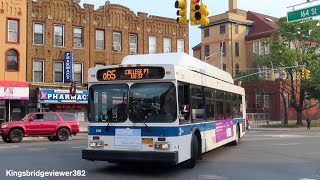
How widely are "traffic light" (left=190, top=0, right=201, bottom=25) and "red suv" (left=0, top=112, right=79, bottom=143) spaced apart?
11628mm

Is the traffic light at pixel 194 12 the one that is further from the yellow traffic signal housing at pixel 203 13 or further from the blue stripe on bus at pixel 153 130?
the blue stripe on bus at pixel 153 130

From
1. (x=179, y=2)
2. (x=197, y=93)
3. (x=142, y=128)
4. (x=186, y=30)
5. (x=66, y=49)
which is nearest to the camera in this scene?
(x=142, y=128)

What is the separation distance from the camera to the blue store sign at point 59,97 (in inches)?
1375

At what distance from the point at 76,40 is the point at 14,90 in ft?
24.9

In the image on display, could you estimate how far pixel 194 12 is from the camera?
17094 millimetres

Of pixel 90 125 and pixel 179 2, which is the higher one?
pixel 179 2

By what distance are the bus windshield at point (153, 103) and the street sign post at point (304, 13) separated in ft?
27.2

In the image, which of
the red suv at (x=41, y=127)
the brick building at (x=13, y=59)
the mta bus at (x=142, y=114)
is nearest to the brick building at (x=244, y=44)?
the brick building at (x=13, y=59)

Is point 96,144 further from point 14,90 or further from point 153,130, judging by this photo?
point 14,90

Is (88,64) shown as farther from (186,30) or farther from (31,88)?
(186,30)

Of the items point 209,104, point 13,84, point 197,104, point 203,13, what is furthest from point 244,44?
point 197,104

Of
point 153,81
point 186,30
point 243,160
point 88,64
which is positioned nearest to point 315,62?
point 186,30

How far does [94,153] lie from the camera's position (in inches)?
447

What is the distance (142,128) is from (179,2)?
7.77 meters
